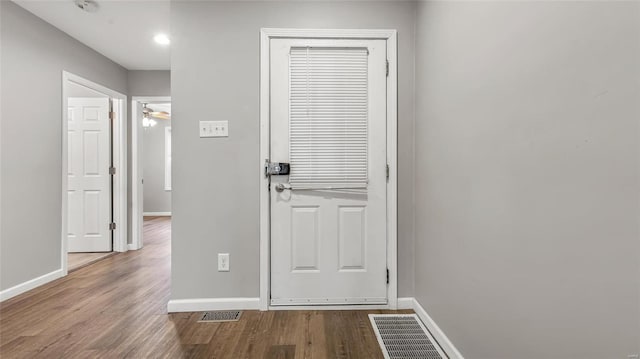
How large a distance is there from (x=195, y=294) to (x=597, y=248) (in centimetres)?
222

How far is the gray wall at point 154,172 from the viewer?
735cm

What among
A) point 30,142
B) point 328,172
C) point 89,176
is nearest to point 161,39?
point 30,142

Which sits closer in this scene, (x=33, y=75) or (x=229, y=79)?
(x=229, y=79)

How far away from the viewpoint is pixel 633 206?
0.70 m

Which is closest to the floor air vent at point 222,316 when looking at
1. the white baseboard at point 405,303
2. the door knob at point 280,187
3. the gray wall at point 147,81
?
the door knob at point 280,187

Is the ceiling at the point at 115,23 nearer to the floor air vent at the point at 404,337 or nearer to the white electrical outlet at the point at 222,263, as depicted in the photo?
the white electrical outlet at the point at 222,263

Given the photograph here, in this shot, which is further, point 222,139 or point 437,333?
point 222,139

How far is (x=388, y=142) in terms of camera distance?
7.18 ft

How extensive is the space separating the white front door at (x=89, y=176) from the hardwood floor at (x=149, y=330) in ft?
4.38

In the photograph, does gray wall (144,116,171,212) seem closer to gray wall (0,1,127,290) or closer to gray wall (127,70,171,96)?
gray wall (127,70,171,96)

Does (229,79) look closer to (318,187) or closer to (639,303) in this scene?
(318,187)

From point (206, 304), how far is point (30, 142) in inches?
85.1

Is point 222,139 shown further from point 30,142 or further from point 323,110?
point 30,142

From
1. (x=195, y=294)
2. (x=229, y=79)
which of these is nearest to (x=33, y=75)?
(x=229, y=79)
